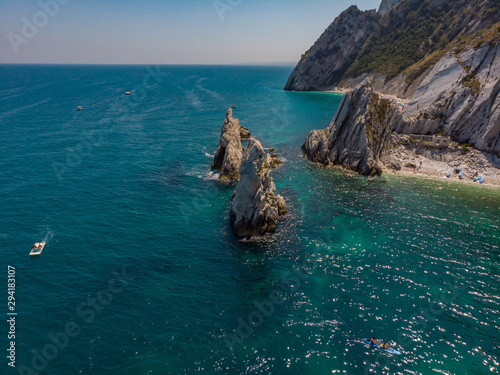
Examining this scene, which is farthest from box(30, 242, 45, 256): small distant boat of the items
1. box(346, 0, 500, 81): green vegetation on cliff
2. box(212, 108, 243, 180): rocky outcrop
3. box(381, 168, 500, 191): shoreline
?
box(346, 0, 500, 81): green vegetation on cliff

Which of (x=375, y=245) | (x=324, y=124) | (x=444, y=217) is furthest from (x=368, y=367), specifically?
(x=324, y=124)

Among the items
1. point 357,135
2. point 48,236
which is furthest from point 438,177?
point 48,236

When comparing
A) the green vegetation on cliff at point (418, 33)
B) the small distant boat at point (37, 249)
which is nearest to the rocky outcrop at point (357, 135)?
the small distant boat at point (37, 249)

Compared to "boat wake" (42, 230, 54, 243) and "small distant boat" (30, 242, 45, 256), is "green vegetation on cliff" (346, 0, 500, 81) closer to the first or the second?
"boat wake" (42, 230, 54, 243)

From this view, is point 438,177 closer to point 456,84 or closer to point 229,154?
point 456,84

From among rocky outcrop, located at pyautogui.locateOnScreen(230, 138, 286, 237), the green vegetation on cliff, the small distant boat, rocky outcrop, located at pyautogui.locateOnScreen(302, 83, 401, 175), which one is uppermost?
the green vegetation on cliff
